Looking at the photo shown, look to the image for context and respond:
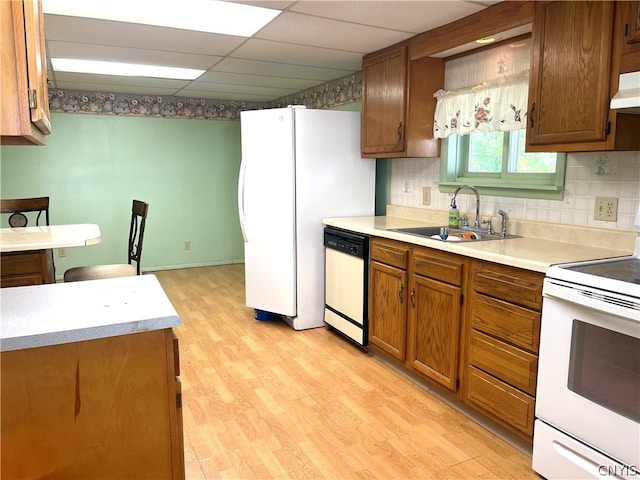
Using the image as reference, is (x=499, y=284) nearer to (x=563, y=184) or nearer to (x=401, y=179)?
(x=563, y=184)

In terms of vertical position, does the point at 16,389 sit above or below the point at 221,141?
below

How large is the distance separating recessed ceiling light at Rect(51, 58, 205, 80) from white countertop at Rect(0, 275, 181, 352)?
2.92m

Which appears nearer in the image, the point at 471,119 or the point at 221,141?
the point at 471,119

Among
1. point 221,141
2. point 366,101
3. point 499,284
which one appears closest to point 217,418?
point 499,284

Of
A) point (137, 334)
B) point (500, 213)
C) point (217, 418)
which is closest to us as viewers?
point (137, 334)

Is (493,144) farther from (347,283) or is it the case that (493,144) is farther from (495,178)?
(347,283)

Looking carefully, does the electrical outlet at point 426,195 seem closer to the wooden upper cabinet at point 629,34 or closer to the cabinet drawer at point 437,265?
the cabinet drawer at point 437,265

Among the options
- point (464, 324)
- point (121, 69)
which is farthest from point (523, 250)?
point (121, 69)

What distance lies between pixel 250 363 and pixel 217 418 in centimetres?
70

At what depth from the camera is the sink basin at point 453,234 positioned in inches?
109

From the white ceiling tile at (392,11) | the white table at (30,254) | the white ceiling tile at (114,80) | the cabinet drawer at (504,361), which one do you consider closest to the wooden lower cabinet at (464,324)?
the cabinet drawer at (504,361)

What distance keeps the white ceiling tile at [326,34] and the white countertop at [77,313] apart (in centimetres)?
183

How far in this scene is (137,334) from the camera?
1.36m

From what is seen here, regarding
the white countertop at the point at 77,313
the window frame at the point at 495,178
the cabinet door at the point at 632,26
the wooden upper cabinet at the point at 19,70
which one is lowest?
the white countertop at the point at 77,313
